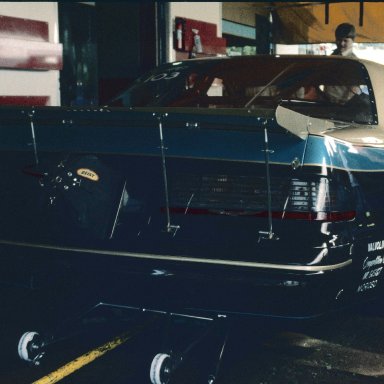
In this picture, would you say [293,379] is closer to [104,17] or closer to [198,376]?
[198,376]

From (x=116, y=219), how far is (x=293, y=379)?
3.87 ft

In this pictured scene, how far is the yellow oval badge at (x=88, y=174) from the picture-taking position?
135 inches

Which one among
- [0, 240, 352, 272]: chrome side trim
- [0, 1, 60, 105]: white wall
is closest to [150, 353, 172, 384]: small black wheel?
[0, 240, 352, 272]: chrome side trim

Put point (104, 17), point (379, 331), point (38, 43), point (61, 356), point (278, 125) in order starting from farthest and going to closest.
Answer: point (104, 17) → point (38, 43) → point (379, 331) → point (61, 356) → point (278, 125)

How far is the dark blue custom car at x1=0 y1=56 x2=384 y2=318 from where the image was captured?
325 cm

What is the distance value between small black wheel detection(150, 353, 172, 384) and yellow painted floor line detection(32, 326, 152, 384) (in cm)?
51

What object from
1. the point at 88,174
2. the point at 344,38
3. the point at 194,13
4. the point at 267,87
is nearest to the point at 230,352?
the point at 88,174

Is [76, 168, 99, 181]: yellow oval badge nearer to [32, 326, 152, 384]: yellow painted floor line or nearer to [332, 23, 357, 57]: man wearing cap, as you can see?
[32, 326, 152, 384]: yellow painted floor line

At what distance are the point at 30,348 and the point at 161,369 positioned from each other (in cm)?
75

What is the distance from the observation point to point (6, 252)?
3639mm

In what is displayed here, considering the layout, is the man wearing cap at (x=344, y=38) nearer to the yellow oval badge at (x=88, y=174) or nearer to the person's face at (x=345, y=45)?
the person's face at (x=345, y=45)

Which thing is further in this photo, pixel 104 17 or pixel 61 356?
pixel 104 17

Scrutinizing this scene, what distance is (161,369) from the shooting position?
342 cm

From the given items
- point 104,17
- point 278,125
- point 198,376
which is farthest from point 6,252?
point 104,17
